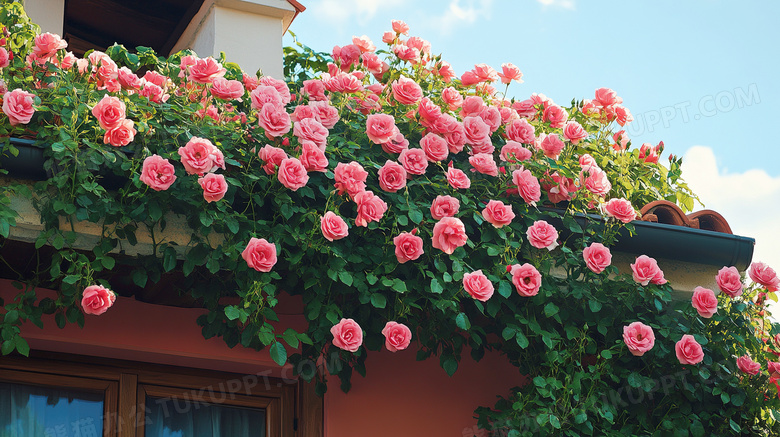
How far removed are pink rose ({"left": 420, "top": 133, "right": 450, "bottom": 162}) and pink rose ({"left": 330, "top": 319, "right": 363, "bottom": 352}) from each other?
0.86 meters

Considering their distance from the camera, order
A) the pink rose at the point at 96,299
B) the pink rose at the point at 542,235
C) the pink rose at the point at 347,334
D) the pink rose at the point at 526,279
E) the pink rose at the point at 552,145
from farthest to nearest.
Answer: the pink rose at the point at 552,145 < the pink rose at the point at 542,235 < the pink rose at the point at 526,279 < the pink rose at the point at 347,334 < the pink rose at the point at 96,299

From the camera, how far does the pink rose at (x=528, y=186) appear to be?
155 inches

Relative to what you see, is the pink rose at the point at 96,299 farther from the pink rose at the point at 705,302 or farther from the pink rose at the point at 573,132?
the pink rose at the point at 705,302

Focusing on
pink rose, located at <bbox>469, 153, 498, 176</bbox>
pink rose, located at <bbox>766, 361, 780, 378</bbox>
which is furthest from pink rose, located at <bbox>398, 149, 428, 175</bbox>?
pink rose, located at <bbox>766, 361, 780, 378</bbox>

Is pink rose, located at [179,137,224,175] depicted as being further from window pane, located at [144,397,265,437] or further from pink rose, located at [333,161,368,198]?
window pane, located at [144,397,265,437]

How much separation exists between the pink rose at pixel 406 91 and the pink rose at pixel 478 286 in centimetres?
93

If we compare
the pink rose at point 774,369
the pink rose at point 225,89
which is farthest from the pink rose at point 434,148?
the pink rose at point 774,369

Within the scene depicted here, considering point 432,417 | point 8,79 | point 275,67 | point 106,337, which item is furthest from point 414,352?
point 8,79

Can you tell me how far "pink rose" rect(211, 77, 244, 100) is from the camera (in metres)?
3.74

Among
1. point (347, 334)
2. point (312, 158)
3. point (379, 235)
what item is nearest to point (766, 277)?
point (379, 235)

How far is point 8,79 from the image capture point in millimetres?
3529

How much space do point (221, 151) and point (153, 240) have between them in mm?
432

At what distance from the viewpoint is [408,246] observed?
3574mm

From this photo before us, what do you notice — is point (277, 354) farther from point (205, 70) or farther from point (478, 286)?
point (205, 70)
